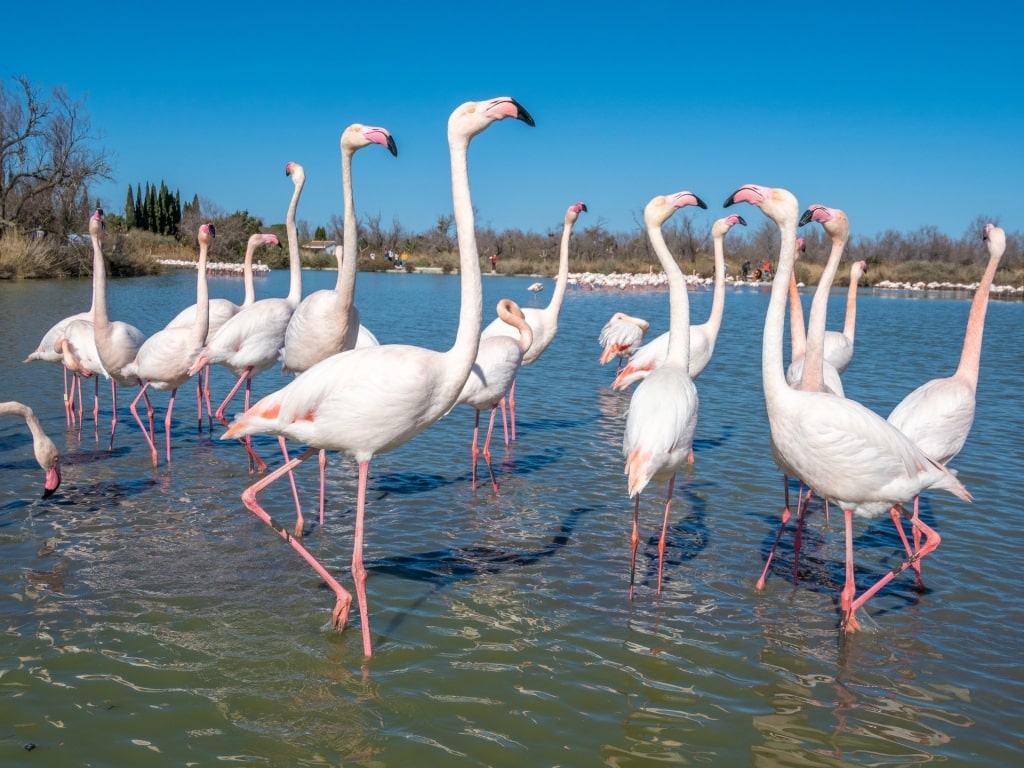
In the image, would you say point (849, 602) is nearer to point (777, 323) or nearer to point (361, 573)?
point (777, 323)

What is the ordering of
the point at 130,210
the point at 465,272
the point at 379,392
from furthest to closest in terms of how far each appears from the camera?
the point at 130,210 → the point at 465,272 → the point at 379,392

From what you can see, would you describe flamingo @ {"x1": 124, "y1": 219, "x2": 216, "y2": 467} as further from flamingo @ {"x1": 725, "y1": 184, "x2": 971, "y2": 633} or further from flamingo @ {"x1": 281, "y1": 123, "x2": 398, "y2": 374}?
flamingo @ {"x1": 725, "y1": 184, "x2": 971, "y2": 633}

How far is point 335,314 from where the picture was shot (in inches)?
254

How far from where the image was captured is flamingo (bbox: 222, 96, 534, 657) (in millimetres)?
4102

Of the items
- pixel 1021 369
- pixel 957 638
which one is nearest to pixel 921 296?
pixel 1021 369

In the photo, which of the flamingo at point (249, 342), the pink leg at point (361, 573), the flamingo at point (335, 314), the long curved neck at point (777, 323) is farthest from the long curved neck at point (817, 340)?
the flamingo at point (249, 342)

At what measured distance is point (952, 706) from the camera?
3848mm

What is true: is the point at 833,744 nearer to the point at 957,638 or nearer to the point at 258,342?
the point at 957,638

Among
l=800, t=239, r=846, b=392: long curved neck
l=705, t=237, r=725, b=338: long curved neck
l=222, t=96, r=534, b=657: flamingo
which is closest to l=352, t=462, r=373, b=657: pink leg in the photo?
l=222, t=96, r=534, b=657: flamingo

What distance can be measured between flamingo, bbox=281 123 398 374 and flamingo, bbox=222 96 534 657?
1719 millimetres

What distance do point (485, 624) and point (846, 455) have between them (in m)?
2.07

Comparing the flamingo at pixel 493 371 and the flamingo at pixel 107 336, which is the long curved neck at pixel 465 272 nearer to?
the flamingo at pixel 493 371

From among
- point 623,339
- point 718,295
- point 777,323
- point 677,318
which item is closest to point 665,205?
point 677,318

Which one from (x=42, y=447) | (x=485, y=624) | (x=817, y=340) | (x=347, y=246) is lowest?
(x=485, y=624)
